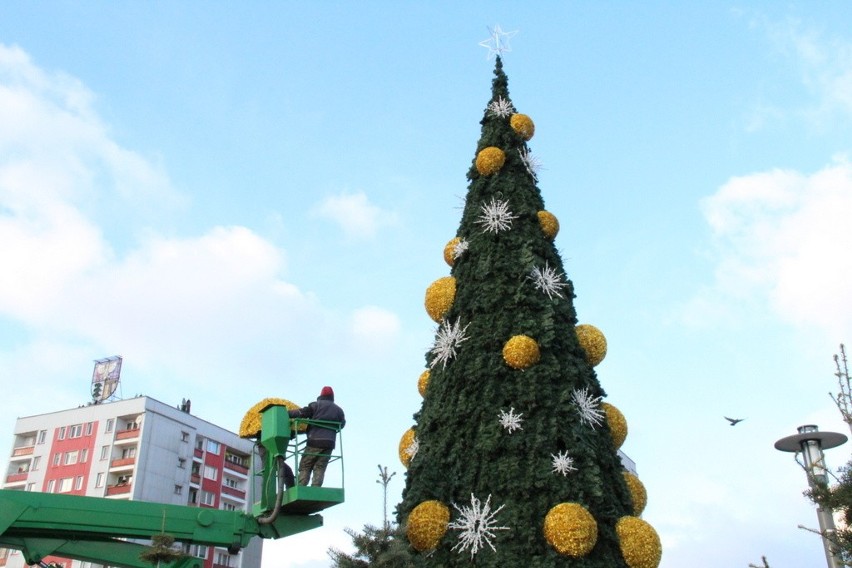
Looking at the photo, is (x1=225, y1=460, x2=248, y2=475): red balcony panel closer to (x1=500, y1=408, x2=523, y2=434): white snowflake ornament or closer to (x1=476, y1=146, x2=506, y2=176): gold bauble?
(x1=476, y1=146, x2=506, y2=176): gold bauble

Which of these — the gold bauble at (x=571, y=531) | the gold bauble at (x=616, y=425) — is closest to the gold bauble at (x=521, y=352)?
the gold bauble at (x=616, y=425)

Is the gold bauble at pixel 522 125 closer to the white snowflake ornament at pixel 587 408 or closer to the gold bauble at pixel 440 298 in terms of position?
the gold bauble at pixel 440 298

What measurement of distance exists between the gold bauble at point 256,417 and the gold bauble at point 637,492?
6994 mm

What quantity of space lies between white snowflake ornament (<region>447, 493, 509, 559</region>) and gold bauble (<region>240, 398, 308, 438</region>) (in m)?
3.93

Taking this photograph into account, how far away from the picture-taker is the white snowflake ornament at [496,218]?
16.4m

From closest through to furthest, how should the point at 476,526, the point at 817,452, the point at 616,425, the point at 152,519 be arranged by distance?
the point at 152,519
the point at 476,526
the point at 817,452
the point at 616,425

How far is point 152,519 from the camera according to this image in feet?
32.8

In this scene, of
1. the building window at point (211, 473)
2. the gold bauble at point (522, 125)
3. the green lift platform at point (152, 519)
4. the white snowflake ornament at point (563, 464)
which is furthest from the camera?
the building window at point (211, 473)

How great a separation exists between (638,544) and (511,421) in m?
2.93

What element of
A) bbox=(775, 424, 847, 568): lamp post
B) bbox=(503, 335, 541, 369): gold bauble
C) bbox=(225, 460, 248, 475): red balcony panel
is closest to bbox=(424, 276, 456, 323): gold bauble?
bbox=(503, 335, 541, 369): gold bauble

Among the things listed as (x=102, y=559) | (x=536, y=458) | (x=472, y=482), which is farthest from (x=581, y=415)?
(x=102, y=559)

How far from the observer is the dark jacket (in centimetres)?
1096

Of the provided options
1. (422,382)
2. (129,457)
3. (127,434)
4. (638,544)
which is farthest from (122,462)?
(638,544)

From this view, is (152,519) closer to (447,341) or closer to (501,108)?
(447,341)
